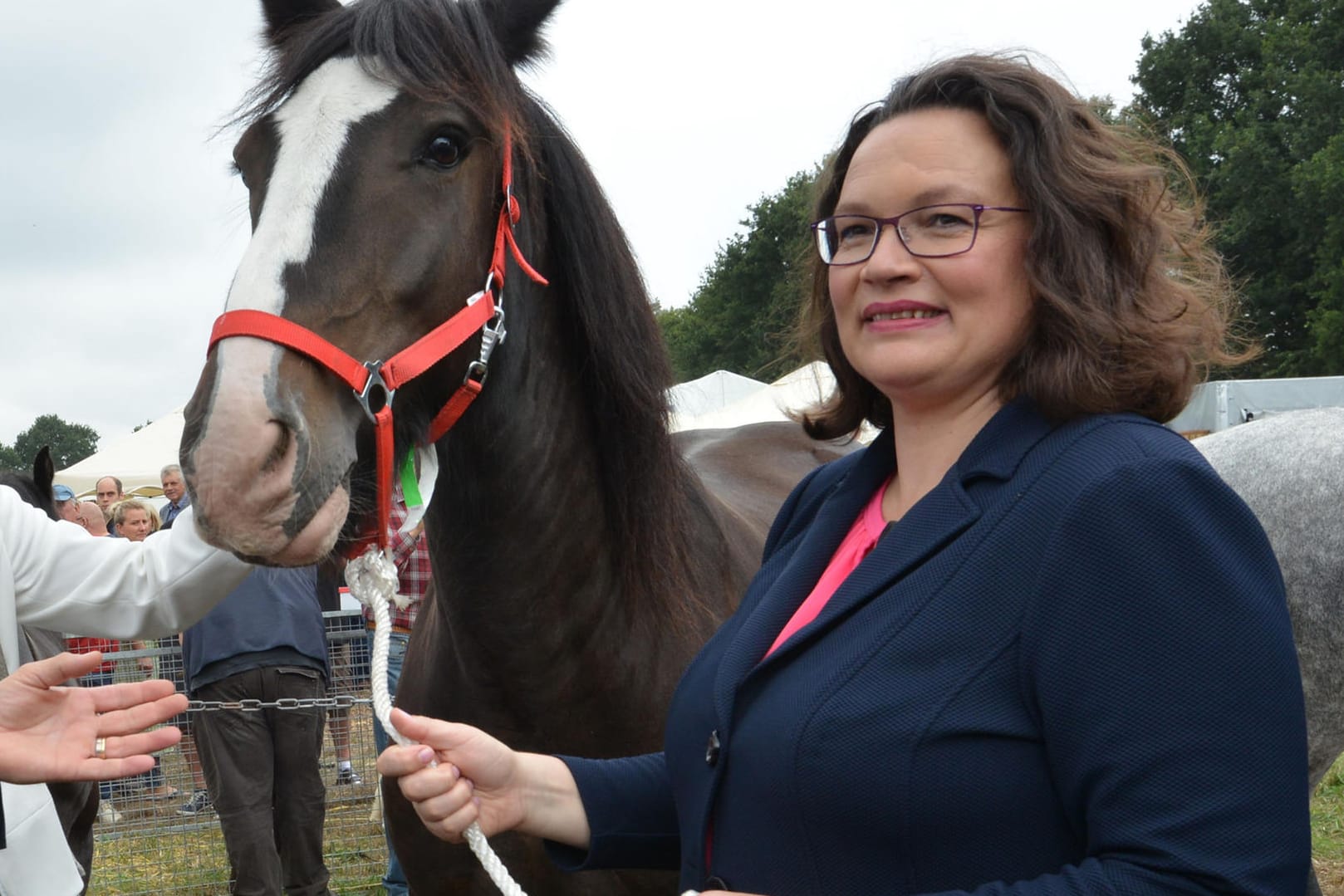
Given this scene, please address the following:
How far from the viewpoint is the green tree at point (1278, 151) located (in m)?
27.6

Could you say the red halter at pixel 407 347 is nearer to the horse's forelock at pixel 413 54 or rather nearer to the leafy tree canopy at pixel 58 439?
the horse's forelock at pixel 413 54

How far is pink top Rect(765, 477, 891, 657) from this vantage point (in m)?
1.46

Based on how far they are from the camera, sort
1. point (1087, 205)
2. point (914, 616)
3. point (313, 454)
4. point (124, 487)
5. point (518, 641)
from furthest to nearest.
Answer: point (124, 487), point (518, 641), point (313, 454), point (1087, 205), point (914, 616)

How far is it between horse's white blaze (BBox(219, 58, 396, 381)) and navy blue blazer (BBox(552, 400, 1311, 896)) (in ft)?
3.17

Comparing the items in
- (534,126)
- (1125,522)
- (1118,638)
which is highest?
(534,126)

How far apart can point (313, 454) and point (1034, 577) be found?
1099mm

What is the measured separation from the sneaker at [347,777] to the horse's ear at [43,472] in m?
2.50

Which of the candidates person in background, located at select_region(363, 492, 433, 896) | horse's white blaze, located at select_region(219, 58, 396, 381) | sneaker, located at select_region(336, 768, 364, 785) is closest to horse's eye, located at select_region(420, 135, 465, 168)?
horse's white blaze, located at select_region(219, 58, 396, 381)

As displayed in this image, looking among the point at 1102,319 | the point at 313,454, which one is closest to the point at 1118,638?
the point at 1102,319

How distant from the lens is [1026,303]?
1.37m

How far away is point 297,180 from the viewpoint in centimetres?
190

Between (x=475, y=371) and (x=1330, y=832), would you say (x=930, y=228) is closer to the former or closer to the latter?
(x=475, y=371)

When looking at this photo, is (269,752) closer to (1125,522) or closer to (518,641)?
(518,641)

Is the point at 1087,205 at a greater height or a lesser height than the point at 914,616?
greater
